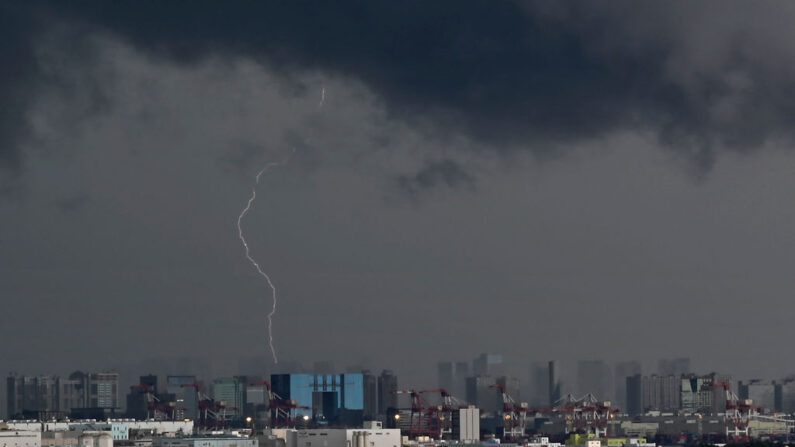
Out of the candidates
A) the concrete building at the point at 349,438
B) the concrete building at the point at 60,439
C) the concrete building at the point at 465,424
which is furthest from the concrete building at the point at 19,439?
the concrete building at the point at 465,424

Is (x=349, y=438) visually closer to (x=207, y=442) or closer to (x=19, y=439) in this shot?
(x=207, y=442)

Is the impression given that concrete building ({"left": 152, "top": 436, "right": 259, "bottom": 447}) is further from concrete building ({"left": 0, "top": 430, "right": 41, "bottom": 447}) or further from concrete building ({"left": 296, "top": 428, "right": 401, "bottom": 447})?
concrete building ({"left": 0, "top": 430, "right": 41, "bottom": 447})

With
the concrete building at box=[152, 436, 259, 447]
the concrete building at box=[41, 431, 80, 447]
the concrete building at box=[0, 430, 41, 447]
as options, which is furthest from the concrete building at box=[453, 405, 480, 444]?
the concrete building at box=[0, 430, 41, 447]

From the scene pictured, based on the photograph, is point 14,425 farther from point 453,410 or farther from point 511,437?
point 511,437

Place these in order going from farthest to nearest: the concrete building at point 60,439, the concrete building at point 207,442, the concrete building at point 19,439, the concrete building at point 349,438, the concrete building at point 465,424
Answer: the concrete building at point 465,424 < the concrete building at point 349,438 < the concrete building at point 60,439 < the concrete building at point 207,442 < the concrete building at point 19,439

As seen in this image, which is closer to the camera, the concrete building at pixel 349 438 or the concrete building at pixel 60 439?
the concrete building at pixel 60 439

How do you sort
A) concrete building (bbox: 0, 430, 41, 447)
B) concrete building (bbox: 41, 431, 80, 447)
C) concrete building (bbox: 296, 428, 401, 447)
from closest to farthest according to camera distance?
concrete building (bbox: 0, 430, 41, 447) < concrete building (bbox: 41, 431, 80, 447) < concrete building (bbox: 296, 428, 401, 447)

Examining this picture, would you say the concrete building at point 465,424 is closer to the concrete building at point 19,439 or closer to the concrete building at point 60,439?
the concrete building at point 60,439

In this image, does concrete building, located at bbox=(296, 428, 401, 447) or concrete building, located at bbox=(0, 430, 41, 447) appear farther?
concrete building, located at bbox=(296, 428, 401, 447)

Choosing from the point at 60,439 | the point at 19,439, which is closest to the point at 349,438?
the point at 60,439
